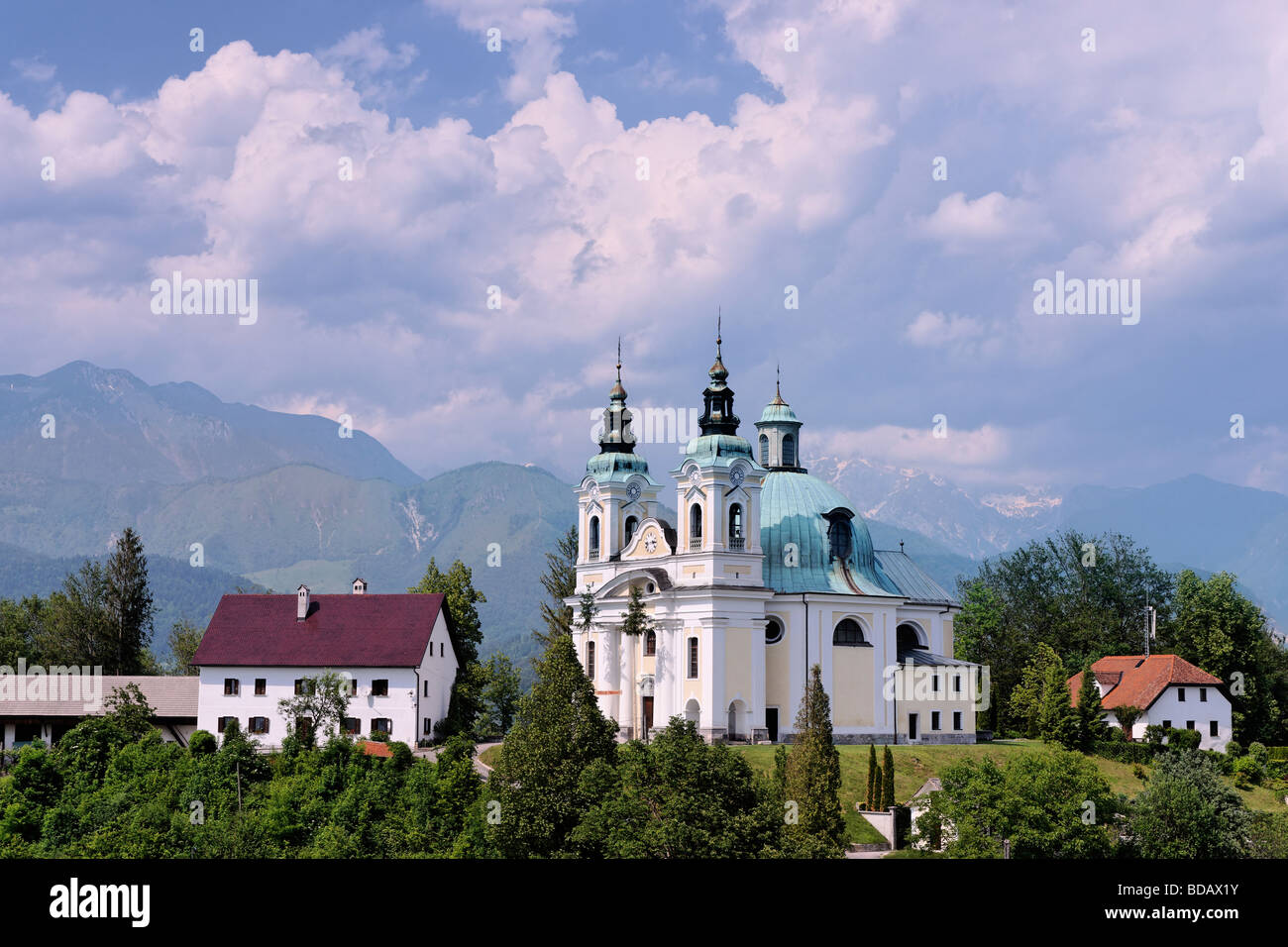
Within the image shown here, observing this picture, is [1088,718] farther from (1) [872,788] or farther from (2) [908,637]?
(1) [872,788]

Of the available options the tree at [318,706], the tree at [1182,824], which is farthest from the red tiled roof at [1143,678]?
the tree at [318,706]

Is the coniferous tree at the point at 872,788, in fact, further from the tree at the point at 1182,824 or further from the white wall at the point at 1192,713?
the white wall at the point at 1192,713

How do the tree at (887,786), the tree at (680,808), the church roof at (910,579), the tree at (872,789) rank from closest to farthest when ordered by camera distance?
the tree at (680,808)
the tree at (887,786)
the tree at (872,789)
the church roof at (910,579)

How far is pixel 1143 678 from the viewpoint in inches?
2926

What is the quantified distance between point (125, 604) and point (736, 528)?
39189 mm

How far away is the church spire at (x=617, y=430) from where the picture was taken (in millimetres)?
74375

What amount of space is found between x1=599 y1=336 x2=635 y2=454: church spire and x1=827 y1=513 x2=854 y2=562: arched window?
1220cm

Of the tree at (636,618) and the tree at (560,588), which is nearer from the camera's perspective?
the tree at (636,618)

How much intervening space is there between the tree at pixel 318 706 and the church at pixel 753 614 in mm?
13597

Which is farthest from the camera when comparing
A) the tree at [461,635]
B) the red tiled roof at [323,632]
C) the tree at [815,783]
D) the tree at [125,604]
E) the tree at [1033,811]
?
the tree at [125,604]

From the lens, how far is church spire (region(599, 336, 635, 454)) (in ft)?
244

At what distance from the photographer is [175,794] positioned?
5194cm

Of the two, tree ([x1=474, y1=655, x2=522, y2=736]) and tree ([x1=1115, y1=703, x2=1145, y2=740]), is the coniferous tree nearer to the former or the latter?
tree ([x1=474, y1=655, x2=522, y2=736])
